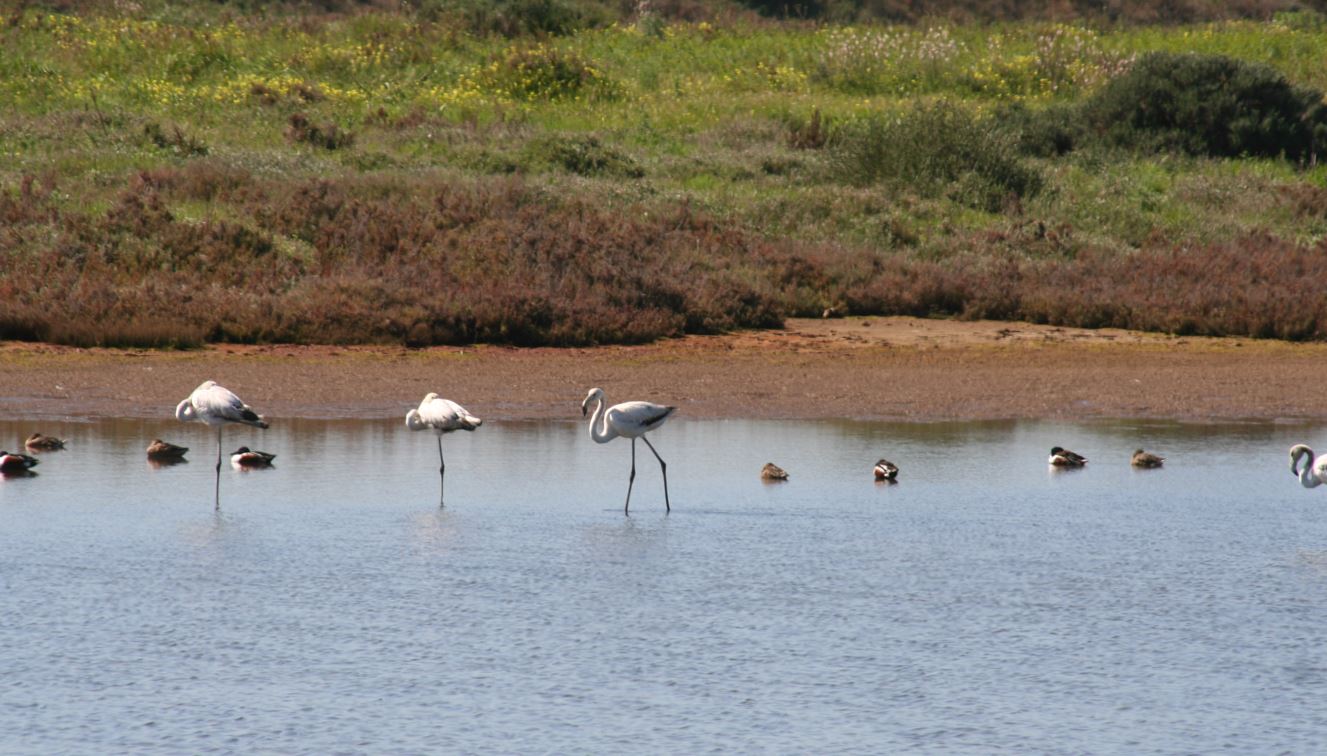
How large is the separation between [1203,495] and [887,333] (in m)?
9.80

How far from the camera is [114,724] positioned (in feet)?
21.9

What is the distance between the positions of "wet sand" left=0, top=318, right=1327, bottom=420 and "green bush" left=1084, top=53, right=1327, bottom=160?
1306 centimetres

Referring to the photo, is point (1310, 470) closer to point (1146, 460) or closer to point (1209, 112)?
point (1146, 460)

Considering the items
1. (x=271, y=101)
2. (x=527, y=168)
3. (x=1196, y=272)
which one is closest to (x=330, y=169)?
(x=527, y=168)

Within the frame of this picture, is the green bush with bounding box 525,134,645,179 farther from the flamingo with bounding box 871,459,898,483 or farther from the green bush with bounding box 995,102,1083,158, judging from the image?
the flamingo with bounding box 871,459,898,483

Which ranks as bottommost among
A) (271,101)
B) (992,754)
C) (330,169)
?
(992,754)

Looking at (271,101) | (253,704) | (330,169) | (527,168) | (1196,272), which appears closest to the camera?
(253,704)

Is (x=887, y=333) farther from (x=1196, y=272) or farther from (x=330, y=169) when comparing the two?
(x=330, y=169)

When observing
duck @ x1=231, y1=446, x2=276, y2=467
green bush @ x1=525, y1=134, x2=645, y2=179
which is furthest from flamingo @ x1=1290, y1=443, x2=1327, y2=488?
green bush @ x1=525, y1=134, x2=645, y2=179

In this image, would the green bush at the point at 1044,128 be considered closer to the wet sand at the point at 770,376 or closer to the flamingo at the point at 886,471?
the wet sand at the point at 770,376

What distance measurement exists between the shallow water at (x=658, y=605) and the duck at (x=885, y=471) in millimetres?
111

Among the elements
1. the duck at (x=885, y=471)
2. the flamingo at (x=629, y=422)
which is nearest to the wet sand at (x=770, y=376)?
the duck at (x=885, y=471)

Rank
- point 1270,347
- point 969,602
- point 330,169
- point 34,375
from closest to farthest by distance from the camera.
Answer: point 969,602
point 34,375
point 1270,347
point 330,169

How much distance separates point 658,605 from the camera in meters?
8.93
